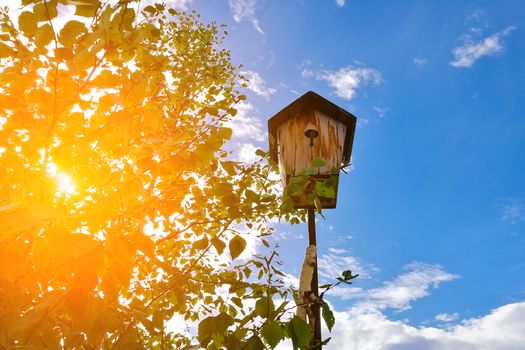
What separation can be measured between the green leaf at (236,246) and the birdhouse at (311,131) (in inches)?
92.2

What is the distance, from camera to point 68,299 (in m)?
1.07

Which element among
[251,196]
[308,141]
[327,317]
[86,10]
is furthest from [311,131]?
[86,10]

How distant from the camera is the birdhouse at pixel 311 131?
13.3 ft

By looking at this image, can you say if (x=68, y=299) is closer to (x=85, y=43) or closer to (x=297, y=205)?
(x=85, y=43)

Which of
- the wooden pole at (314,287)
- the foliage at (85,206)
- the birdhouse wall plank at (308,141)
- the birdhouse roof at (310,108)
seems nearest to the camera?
the foliage at (85,206)

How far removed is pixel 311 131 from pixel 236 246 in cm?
277

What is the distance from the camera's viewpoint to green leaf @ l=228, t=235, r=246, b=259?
5.39 feet

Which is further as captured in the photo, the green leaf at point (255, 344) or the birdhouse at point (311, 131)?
the birdhouse at point (311, 131)

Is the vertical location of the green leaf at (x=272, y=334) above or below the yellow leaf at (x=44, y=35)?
below

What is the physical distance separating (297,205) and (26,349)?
2531mm

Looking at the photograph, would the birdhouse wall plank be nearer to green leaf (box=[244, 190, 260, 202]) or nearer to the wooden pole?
the wooden pole

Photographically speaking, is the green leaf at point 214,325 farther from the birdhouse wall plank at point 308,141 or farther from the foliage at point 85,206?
the birdhouse wall plank at point 308,141

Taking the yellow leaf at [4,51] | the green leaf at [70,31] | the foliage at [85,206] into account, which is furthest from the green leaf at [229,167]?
the yellow leaf at [4,51]

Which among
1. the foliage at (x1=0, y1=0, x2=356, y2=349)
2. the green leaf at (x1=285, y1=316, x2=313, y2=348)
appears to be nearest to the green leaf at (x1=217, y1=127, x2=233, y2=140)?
the foliage at (x1=0, y1=0, x2=356, y2=349)
